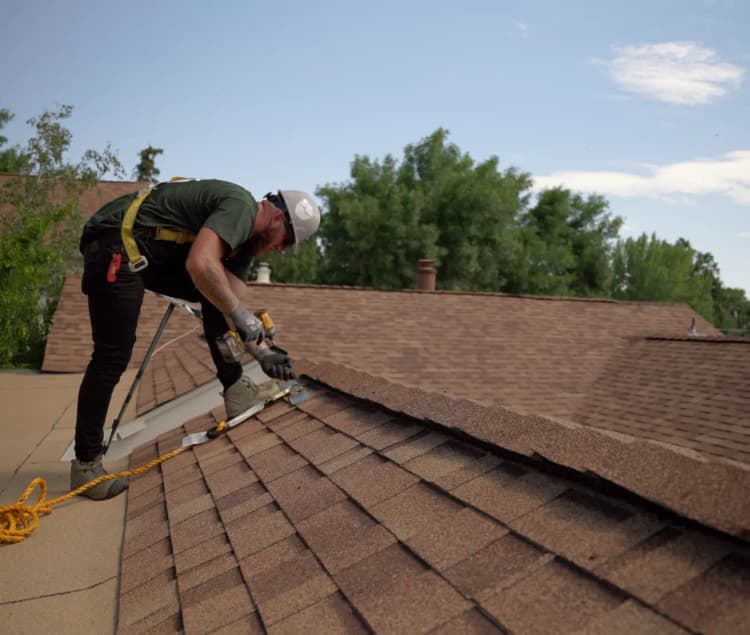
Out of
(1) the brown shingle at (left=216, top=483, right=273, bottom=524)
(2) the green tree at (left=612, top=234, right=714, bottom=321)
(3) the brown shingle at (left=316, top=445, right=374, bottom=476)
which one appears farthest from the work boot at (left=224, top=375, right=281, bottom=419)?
(2) the green tree at (left=612, top=234, right=714, bottom=321)

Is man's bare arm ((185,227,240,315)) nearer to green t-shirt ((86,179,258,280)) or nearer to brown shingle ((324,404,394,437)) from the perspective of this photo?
green t-shirt ((86,179,258,280))

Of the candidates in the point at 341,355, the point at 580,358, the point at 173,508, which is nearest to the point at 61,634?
the point at 173,508

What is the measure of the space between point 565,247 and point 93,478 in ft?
145

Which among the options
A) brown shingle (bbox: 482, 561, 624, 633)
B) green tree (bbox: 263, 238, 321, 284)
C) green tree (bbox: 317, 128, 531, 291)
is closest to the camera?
brown shingle (bbox: 482, 561, 624, 633)

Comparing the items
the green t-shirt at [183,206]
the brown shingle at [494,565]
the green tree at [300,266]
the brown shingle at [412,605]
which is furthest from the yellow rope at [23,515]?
the green tree at [300,266]

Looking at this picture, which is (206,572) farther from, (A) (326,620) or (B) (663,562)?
(B) (663,562)

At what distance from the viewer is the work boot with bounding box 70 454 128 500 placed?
2.84 m

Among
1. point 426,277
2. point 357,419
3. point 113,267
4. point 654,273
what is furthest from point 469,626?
point 654,273

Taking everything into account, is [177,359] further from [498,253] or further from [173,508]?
[498,253]

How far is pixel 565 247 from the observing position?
44.3m

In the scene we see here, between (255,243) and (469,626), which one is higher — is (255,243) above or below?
above

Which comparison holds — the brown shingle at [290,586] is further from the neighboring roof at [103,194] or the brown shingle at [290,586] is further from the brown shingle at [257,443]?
the neighboring roof at [103,194]

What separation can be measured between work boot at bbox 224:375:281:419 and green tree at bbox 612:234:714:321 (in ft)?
162

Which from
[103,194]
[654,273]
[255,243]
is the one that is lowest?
[654,273]
